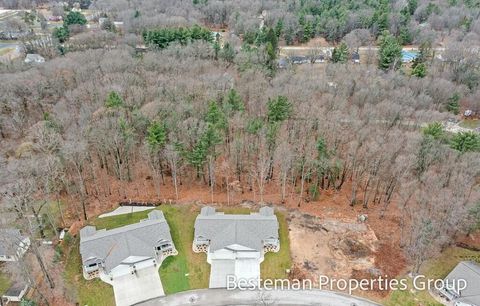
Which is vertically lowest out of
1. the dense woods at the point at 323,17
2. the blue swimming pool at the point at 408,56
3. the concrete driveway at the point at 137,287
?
the concrete driveway at the point at 137,287

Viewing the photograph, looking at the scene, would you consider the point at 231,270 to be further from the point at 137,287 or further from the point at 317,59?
the point at 317,59

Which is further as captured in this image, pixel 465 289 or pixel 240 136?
pixel 240 136

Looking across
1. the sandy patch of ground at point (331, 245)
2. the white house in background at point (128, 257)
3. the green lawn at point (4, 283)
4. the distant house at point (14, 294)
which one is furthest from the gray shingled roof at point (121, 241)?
the sandy patch of ground at point (331, 245)

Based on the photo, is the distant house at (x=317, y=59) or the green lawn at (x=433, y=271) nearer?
the green lawn at (x=433, y=271)

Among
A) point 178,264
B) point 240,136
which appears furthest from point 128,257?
point 240,136

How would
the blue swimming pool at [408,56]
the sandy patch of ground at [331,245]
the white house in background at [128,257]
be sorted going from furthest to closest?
the blue swimming pool at [408,56], the sandy patch of ground at [331,245], the white house in background at [128,257]

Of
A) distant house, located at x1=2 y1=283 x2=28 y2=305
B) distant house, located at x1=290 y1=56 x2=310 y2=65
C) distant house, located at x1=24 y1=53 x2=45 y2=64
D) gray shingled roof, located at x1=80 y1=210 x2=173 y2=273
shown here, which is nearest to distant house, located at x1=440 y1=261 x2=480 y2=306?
gray shingled roof, located at x1=80 y1=210 x2=173 y2=273

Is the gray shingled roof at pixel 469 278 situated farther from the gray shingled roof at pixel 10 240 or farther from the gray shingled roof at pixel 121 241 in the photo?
the gray shingled roof at pixel 10 240
